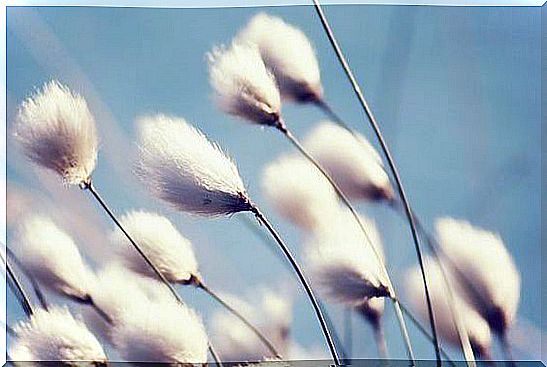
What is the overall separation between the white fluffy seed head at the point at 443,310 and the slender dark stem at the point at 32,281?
0.99 metres

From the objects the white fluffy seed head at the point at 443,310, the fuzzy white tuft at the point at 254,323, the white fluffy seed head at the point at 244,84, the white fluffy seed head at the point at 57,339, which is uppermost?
the white fluffy seed head at the point at 244,84

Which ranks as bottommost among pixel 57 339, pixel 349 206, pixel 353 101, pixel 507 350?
pixel 57 339

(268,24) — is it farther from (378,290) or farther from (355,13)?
(378,290)

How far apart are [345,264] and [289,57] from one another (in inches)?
23.1

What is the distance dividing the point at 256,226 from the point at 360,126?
397 millimetres

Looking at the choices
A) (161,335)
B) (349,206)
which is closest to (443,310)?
(349,206)

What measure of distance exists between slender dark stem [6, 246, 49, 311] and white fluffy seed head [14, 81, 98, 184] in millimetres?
250

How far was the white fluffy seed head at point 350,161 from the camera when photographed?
2.37 m

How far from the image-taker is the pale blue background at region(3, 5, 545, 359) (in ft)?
7.77

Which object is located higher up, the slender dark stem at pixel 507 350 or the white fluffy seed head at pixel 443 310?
the white fluffy seed head at pixel 443 310

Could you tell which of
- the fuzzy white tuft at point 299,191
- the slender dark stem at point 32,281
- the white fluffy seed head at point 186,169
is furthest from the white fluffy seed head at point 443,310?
the slender dark stem at point 32,281

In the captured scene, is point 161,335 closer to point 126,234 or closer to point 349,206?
point 126,234

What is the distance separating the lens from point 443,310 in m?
2.37

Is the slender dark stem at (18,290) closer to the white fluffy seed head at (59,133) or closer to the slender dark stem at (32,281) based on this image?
the slender dark stem at (32,281)
